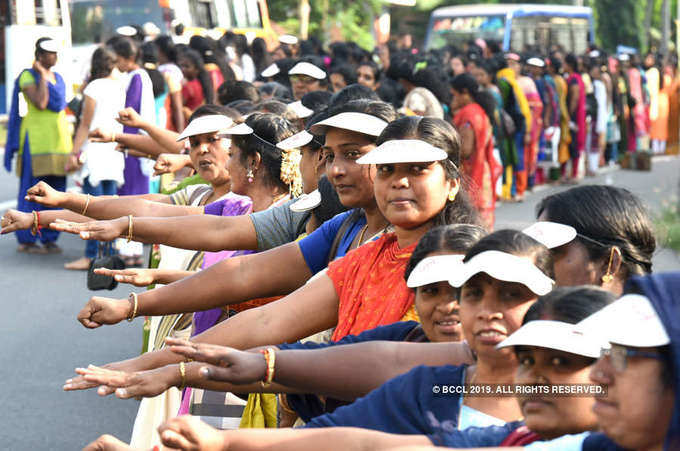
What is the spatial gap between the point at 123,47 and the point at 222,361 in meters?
7.12

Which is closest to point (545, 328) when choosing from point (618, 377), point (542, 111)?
point (618, 377)

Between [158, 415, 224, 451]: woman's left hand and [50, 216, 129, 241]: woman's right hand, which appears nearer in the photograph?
[158, 415, 224, 451]: woman's left hand

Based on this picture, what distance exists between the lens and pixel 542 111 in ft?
47.9

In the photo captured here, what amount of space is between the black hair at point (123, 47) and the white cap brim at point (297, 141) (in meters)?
5.23

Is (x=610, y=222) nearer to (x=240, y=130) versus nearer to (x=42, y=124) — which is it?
(x=240, y=130)

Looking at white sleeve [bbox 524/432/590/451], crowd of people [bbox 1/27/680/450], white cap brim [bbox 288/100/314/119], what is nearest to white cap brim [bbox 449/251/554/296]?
crowd of people [bbox 1/27/680/450]

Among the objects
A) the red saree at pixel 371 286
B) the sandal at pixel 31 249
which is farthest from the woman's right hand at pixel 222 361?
the sandal at pixel 31 249

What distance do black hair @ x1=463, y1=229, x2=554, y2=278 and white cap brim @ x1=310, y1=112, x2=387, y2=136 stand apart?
3.57ft

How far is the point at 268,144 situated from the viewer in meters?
4.52

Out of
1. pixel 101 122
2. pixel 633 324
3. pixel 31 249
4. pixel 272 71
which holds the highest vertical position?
pixel 633 324

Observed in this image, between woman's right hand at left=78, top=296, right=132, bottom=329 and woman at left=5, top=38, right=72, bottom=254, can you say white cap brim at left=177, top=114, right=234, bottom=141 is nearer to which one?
woman's right hand at left=78, top=296, right=132, bottom=329

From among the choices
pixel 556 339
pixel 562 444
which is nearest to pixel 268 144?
pixel 556 339

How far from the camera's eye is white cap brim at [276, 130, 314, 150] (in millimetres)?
4098

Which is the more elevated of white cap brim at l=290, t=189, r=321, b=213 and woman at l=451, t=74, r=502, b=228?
white cap brim at l=290, t=189, r=321, b=213
